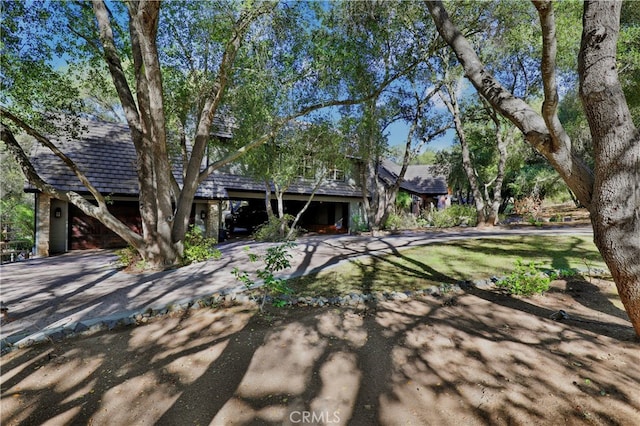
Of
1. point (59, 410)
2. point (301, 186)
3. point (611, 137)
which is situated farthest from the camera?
point (301, 186)

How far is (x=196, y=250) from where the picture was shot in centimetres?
846

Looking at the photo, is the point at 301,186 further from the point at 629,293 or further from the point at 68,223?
the point at 629,293

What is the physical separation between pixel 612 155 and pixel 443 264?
15.3 feet

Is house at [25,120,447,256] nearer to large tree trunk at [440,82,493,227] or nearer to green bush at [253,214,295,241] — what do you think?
green bush at [253,214,295,241]

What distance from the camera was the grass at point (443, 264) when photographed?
5757 mm

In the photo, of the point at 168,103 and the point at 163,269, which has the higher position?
the point at 168,103

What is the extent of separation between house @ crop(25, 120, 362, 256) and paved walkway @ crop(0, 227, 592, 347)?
74.2 inches

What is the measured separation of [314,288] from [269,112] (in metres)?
6.20

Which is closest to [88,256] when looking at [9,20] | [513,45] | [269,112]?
[9,20]

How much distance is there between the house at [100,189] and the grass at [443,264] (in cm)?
723

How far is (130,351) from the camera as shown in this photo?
3492 mm

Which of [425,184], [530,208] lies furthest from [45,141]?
[425,184]

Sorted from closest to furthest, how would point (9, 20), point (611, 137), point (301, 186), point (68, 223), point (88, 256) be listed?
point (611, 137), point (9, 20), point (88, 256), point (68, 223), point (301, 186)

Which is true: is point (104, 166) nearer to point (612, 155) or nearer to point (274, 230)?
point (274, 230)
